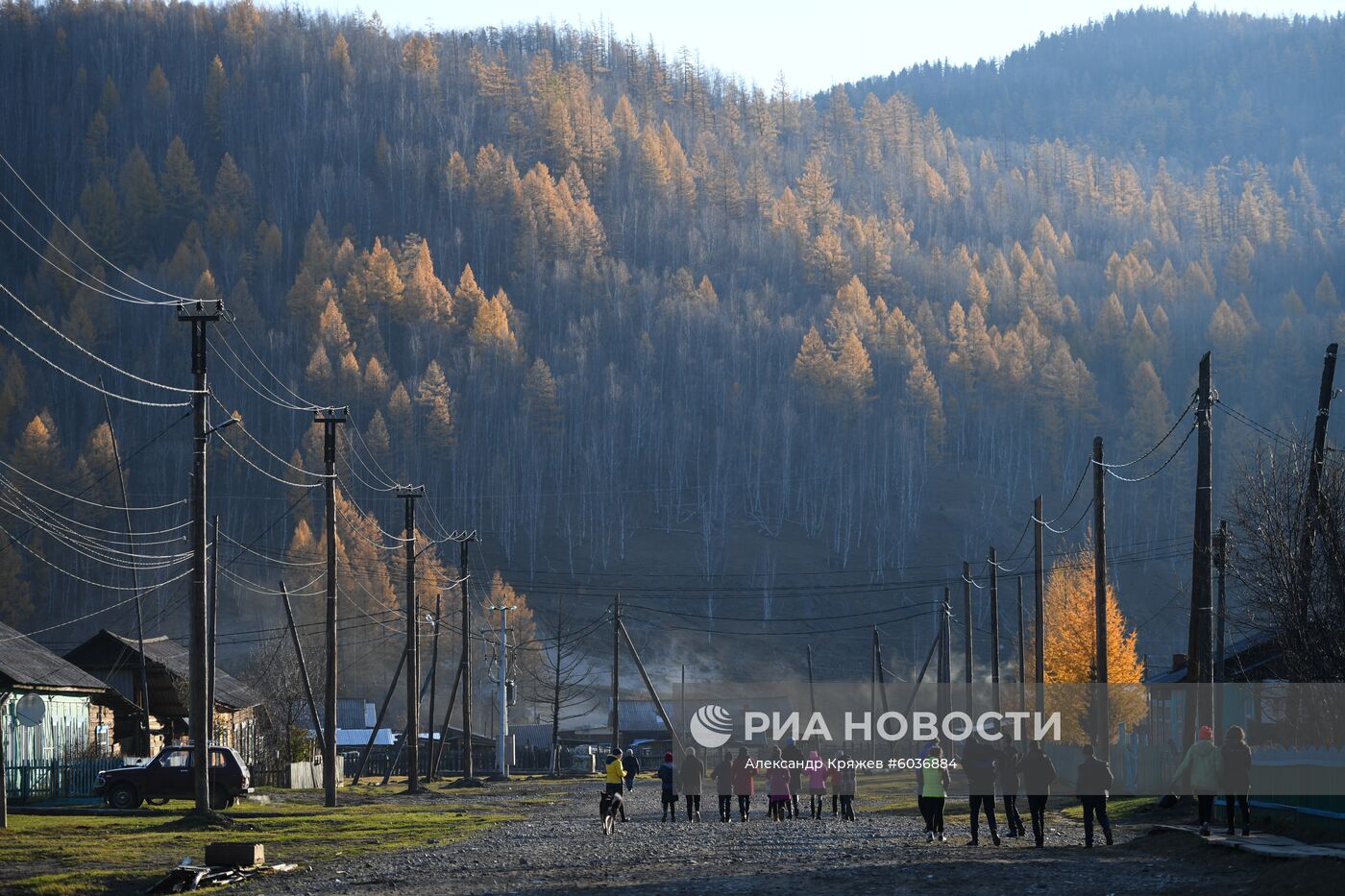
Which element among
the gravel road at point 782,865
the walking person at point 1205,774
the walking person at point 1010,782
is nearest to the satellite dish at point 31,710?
the gravel road at point 782,865

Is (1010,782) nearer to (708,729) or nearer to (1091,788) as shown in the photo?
(1091,788)

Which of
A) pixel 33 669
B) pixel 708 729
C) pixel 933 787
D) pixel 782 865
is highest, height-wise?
pixel 33 669

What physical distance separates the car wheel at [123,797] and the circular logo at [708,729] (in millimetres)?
38905

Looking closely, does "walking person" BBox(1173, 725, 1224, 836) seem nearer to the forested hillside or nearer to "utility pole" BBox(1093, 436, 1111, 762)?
"utility pole" BBox(1093, 436, 1111, 762)

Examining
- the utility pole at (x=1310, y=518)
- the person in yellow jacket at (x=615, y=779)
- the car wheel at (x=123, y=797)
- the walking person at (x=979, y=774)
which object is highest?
the utility pole at (x=1310, y=518)

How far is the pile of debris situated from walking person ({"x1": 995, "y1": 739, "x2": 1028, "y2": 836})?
12002 millimetres

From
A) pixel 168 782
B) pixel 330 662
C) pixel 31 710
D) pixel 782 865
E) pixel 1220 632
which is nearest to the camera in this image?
pixel 782 865

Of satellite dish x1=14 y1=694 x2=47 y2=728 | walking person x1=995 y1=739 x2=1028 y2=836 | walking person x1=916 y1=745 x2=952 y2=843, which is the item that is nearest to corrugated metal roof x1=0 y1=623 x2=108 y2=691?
satellite dish x1=14 y1=694 x2=47 y2=728

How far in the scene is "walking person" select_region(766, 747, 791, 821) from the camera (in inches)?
1403

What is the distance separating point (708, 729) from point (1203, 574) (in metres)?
50.0

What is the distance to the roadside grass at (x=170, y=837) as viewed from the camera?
22.2 m

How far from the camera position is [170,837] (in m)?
29.0

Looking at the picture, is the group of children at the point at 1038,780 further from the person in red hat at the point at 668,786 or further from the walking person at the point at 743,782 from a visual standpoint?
the walking person at the point at 743,782

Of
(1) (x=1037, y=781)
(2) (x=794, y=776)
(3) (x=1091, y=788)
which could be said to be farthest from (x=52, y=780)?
(3) (x=1091, y=788)
